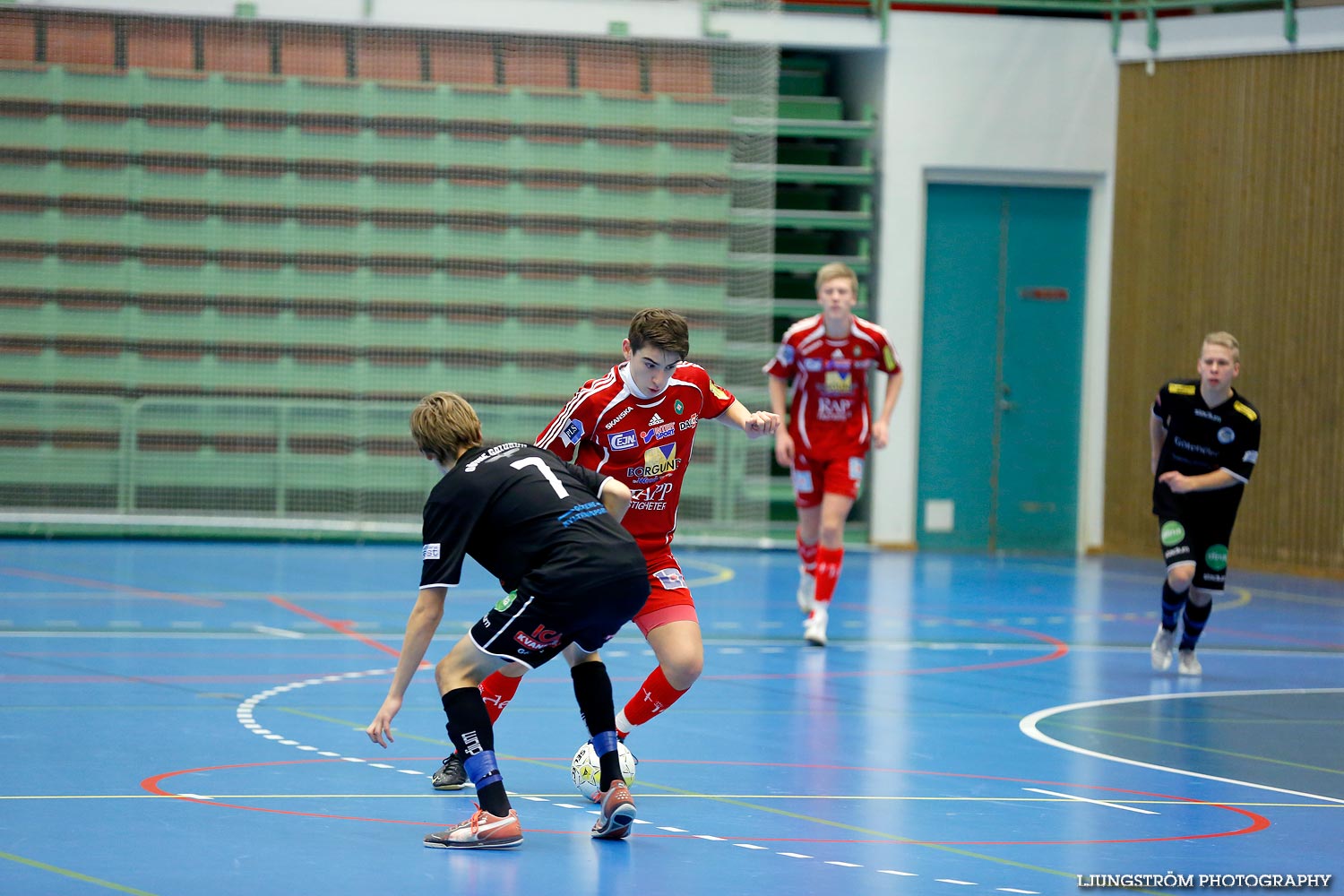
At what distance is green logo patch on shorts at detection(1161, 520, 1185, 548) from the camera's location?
29.0ft

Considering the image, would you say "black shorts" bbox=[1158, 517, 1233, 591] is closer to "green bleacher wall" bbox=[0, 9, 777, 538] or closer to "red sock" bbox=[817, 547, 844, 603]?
"red sock" bbox=[817, 547, 844, 603]

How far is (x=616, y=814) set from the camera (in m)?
4.80

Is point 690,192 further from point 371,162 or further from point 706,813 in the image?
point 706,813

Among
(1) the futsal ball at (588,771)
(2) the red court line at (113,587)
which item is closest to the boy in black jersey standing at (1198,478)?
(1) the futsal ball at (588,771)

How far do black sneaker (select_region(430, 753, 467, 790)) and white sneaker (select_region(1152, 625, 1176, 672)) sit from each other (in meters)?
4.73

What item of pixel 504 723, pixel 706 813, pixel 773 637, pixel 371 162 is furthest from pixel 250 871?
pixel 371 162

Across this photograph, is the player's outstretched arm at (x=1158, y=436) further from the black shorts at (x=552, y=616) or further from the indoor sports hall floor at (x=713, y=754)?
the black shorts at (x=552, y=616)

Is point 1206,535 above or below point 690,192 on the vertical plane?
below

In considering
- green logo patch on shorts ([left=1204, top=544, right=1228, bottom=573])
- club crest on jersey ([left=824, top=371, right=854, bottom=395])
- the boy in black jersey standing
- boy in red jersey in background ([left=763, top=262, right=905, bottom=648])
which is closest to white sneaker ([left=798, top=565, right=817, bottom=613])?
boy in red jersey in background ([left=763, top=262, right=905, bottom=648])

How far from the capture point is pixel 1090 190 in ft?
56.1

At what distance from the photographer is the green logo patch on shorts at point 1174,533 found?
8844 millimetres

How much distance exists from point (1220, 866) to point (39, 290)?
13867mm

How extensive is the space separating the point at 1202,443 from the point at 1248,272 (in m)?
7.09

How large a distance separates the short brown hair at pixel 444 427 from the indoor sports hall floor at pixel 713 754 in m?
1.17
